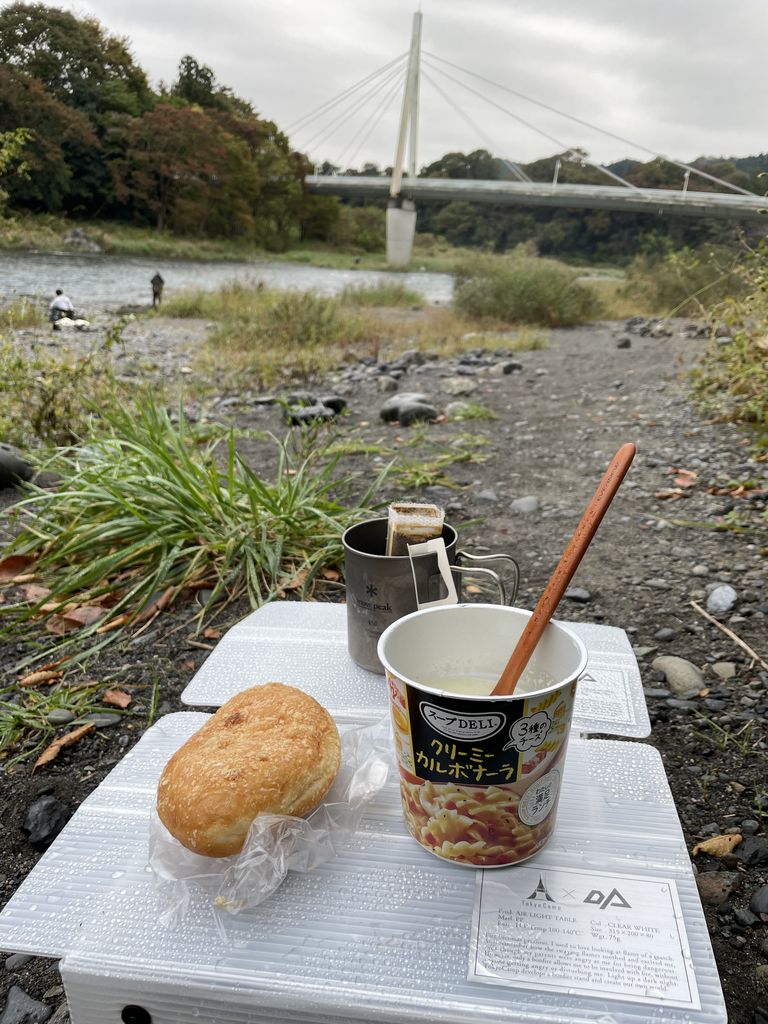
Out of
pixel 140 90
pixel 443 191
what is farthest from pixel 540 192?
pixel 140 90

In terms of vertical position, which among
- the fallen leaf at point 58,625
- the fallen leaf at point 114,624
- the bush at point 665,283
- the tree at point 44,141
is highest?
the tree at point 44,141

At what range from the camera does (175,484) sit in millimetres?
1757

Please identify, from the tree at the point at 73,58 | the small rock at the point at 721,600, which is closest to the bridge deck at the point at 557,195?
the tree at the point at 73,58

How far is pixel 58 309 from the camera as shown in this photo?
3830 millimetres

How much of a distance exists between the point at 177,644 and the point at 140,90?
8.94 ft

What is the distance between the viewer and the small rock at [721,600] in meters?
1.63

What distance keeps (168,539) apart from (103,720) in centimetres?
51

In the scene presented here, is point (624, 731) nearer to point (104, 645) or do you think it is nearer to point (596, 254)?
point (104, 645)

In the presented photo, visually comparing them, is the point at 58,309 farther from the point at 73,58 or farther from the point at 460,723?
the point at 460,723

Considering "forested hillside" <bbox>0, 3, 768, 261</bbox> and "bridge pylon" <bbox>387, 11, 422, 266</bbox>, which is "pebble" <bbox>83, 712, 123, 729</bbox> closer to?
"forested hillside" <bbox>0, 3, 768, 261</bbox>

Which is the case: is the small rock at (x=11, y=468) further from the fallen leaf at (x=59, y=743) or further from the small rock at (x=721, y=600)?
the small rock at (x=721, y=600)

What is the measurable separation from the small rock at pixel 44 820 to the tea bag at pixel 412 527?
0.64 m

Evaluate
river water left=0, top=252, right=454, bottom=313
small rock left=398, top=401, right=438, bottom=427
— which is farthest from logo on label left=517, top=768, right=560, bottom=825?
river water left=0, top=252, right=454, bottom=313

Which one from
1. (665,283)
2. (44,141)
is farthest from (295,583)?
(665,283)
